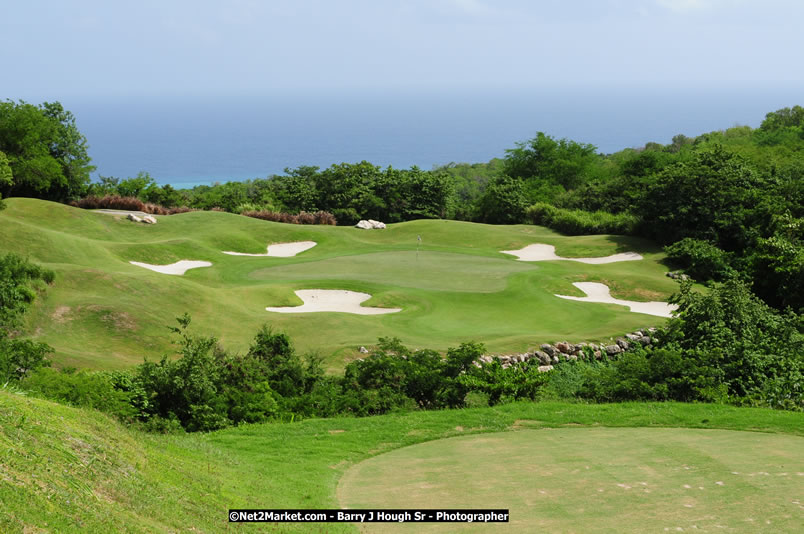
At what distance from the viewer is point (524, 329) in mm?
26375

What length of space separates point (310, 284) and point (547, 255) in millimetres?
17903

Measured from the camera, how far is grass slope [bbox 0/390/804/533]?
6.47 meters

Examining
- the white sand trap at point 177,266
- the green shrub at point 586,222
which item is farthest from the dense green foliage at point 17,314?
the green shrub at point 586,222

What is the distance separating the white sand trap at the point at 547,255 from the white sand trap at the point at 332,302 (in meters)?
14.6

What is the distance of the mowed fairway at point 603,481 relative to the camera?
26.7 feet

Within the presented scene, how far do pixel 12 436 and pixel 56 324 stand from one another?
1554 centimetres

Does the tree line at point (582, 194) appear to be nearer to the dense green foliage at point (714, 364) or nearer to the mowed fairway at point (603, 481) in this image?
the dense green foliage at point (714, 364)

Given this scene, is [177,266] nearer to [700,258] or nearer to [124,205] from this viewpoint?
→ [124,205]

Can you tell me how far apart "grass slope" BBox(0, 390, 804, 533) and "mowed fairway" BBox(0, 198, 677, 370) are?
7.29 meters

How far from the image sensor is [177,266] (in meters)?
35.1

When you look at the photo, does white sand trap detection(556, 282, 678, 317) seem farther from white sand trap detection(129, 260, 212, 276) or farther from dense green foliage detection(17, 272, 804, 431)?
white sand trap detection(129, 260, 212, 276)

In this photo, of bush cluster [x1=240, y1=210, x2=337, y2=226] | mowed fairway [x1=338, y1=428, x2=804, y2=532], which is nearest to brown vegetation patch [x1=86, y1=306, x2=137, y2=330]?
mowed fairway [x1=338, y1=428, x2=804, y2=532]

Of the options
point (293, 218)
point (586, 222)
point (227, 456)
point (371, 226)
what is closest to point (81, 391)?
point (227, 456)

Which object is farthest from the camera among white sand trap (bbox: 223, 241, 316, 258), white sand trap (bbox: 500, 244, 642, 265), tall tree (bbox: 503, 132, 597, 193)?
tall tree (bbox: 503, 132, 597, 193)
